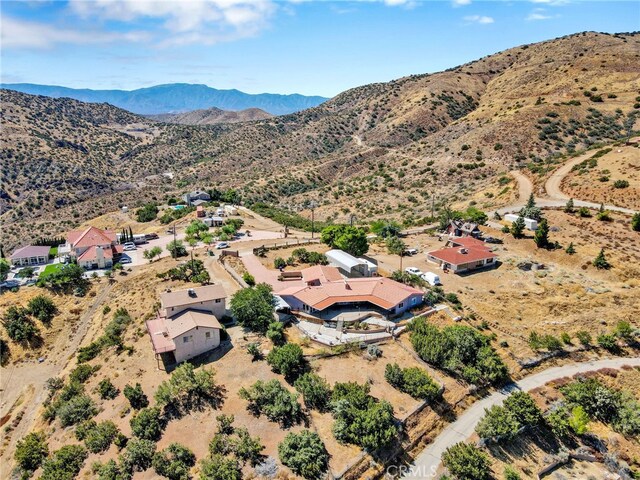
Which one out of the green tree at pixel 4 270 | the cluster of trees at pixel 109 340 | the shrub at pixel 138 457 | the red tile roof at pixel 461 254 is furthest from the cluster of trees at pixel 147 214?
the shrub at pixel 138 457

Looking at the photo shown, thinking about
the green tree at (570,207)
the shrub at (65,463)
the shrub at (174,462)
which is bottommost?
the shrub at (65,463)

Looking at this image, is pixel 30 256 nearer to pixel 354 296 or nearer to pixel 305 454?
pixel 354 296

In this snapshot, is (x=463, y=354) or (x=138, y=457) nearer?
(x=138, y=457)

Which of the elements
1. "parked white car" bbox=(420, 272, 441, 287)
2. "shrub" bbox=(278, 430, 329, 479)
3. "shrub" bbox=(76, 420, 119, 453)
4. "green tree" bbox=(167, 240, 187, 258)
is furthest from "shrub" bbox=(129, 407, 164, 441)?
"green tree" bbox=(167, 240, 187, 258)

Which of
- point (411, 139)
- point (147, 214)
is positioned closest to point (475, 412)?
Answer: point (147, 214)

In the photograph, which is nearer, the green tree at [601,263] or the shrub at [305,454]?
the shrub at [305,454]

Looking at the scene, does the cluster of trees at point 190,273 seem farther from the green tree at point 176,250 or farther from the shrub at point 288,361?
the shrub at point 288,361
